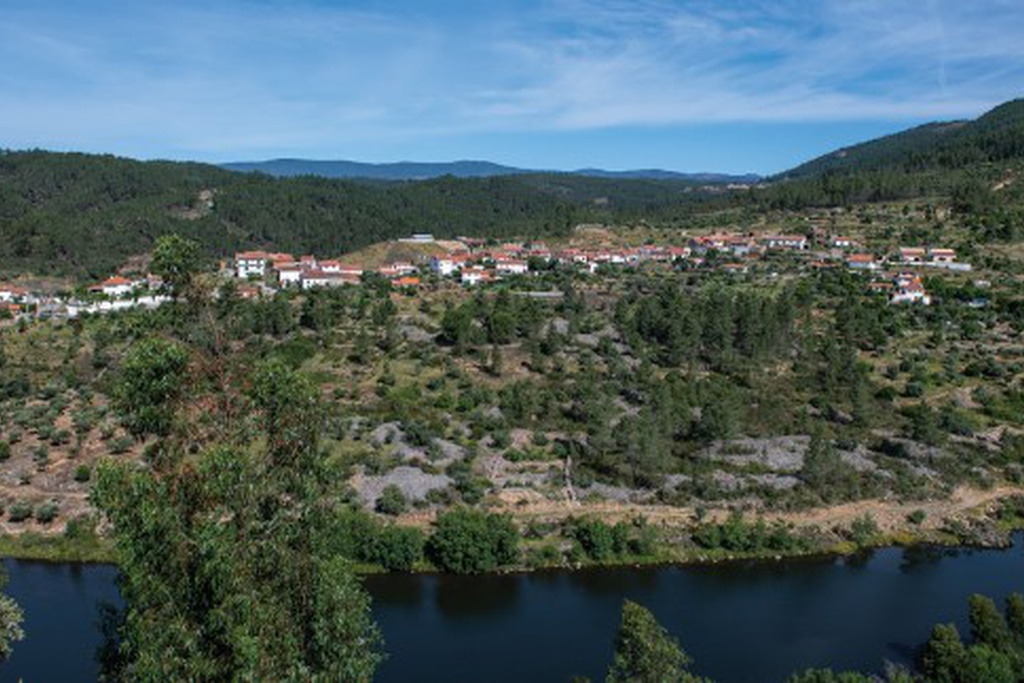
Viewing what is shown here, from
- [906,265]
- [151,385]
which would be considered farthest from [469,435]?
[906,265]

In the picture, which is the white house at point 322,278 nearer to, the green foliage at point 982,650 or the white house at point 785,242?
the white house at point 785,242

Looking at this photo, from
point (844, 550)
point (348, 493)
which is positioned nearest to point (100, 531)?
point (348, 493)

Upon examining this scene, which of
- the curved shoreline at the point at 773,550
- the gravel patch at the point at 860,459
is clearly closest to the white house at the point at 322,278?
the curved shoreline at the point at 773,550

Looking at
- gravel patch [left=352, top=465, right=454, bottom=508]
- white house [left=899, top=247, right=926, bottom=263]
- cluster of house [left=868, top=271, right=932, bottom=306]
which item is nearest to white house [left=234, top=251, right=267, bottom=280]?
gravel patch [left=352, top=465, right=454, bottom=508]

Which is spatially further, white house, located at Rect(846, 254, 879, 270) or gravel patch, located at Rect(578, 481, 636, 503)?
white house, located at Rect(846, 254, 879, 270)

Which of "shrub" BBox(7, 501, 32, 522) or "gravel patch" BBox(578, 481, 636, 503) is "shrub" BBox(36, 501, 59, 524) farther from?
"gravel patch" BBox(578, 481, 636, 503)

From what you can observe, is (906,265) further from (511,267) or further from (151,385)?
(151,385)
